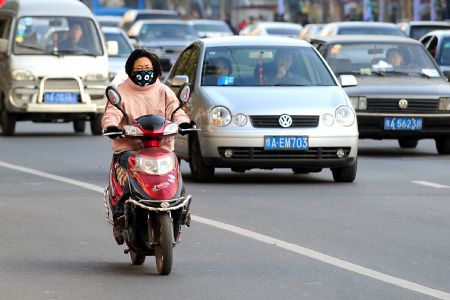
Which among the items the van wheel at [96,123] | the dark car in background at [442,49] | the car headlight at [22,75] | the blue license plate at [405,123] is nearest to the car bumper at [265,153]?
the blue license plate at [405,123]

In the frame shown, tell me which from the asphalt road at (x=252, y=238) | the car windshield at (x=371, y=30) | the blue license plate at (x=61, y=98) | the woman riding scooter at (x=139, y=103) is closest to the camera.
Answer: the asphalt road at (x=252, y=238)

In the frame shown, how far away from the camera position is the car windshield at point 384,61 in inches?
876

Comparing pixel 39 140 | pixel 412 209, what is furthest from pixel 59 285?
pixel 39 140

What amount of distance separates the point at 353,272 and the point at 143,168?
4.41 ft

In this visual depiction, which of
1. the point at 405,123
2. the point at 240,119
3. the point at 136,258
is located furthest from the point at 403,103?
the point at 136,258

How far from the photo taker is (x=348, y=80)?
18.6 m

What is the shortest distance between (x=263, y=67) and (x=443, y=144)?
4877 millimetres

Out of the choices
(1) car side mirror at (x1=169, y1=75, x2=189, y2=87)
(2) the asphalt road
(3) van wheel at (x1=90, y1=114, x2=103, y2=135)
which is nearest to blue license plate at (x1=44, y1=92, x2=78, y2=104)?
(3) van wheel at (x1=90, y1=114, x2=103, y2=135)

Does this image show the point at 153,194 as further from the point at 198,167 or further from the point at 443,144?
the point at 443,144

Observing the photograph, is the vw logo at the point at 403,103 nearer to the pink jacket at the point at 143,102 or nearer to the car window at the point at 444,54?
the car window at the point at 444,54

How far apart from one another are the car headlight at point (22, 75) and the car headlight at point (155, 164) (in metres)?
16.0

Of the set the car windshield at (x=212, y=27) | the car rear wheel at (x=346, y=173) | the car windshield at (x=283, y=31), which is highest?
the car rear wheel at (x=346, y=173)

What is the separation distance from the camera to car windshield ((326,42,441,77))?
22.2 metres

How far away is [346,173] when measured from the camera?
16.9 meters
